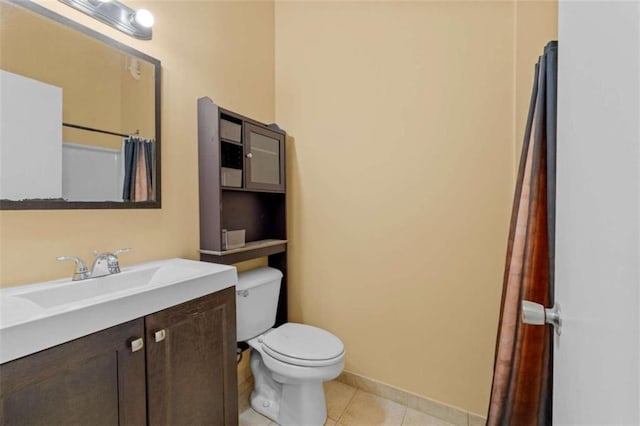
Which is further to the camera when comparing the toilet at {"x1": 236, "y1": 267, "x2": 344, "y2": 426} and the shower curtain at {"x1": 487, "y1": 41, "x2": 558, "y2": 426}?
the toilet at {"x1": 236, "y1": 267, "x2": 344, "y2": 426}

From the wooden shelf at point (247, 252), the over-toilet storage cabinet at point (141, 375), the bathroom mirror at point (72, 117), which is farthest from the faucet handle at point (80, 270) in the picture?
the wooden shelf at point (247, 252)

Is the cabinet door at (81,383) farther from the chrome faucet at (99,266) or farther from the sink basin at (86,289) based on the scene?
the chrome faucet at (99,266)

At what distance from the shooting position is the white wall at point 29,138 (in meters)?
0.90

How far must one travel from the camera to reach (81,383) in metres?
0.76

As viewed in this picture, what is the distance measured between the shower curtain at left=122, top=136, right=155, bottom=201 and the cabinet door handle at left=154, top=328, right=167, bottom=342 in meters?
0.59

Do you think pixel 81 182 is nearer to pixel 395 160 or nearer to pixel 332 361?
pixel 332 361

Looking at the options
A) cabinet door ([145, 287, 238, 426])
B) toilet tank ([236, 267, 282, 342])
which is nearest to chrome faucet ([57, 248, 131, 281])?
cabinet door ([145, 287, 238, 426])

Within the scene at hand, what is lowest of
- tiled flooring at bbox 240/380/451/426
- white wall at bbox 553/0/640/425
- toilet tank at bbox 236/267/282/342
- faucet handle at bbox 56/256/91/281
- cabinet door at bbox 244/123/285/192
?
tiled flooring at bbox 240/380/451/426

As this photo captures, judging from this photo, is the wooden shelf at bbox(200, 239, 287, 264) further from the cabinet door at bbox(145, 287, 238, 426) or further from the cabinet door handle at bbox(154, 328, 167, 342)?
the cabinet door handle at bbox(154, 328, 167, 342)

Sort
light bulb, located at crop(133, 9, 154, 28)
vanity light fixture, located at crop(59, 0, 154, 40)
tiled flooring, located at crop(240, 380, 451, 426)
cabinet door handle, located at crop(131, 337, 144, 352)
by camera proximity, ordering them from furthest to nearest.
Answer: tiled flooring, located at crop(240, 380, 451, 426)
light bulb, located at crop(133, 9, 154, 28)
vanity light fixture, located at crop(59, 0, 154, 40)
cabinet door handle, located at crop(131, 337, 144, 352)

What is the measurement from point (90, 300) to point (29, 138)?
61 centimetres

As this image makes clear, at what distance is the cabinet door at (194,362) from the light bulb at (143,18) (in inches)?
46.3

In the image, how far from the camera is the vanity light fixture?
1083 millimetres

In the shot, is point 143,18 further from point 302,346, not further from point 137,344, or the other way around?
point 302,346
